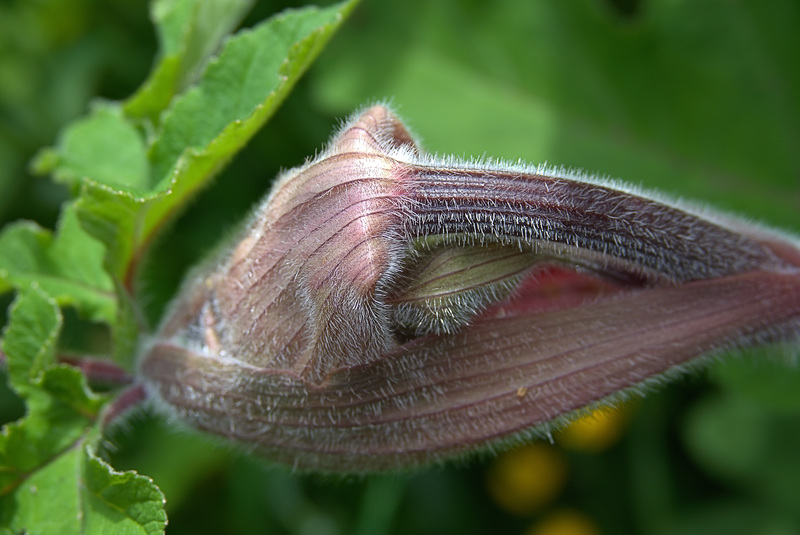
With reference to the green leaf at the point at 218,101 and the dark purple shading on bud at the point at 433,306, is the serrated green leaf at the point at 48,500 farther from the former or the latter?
the green leaf at the point at 218,101

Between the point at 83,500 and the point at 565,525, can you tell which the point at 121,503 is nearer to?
the point at 83,500

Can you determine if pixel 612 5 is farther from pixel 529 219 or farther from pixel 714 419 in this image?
pixel 529 219

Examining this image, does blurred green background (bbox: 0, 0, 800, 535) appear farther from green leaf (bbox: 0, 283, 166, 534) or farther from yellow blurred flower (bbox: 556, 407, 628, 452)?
green leaf (bbox: 0, 283, 166, 534)

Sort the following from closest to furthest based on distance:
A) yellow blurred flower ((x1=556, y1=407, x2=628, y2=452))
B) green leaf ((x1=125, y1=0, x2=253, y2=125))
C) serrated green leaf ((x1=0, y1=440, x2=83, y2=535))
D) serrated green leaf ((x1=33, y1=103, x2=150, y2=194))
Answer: serrated green leaf ((x1=0, y1=440, x2=83, y2=535)) → green leaf ((x1=125, y1=0, x2=253, y2=125)) → serrated green leaf ((x1=33, y1=103, x2=150, y2=194)) → yellow blurred flower ((x1=556, y1=407, x2=628, y2=452))

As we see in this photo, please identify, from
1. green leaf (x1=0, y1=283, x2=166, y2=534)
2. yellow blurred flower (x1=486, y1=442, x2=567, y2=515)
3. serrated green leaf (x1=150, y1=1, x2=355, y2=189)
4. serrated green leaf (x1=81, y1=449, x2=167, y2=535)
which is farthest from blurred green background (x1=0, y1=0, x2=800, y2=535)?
serrated green leaf (x1=150, y1=1, x2=355, y2=189)

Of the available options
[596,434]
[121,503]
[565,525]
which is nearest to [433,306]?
[121,503]
